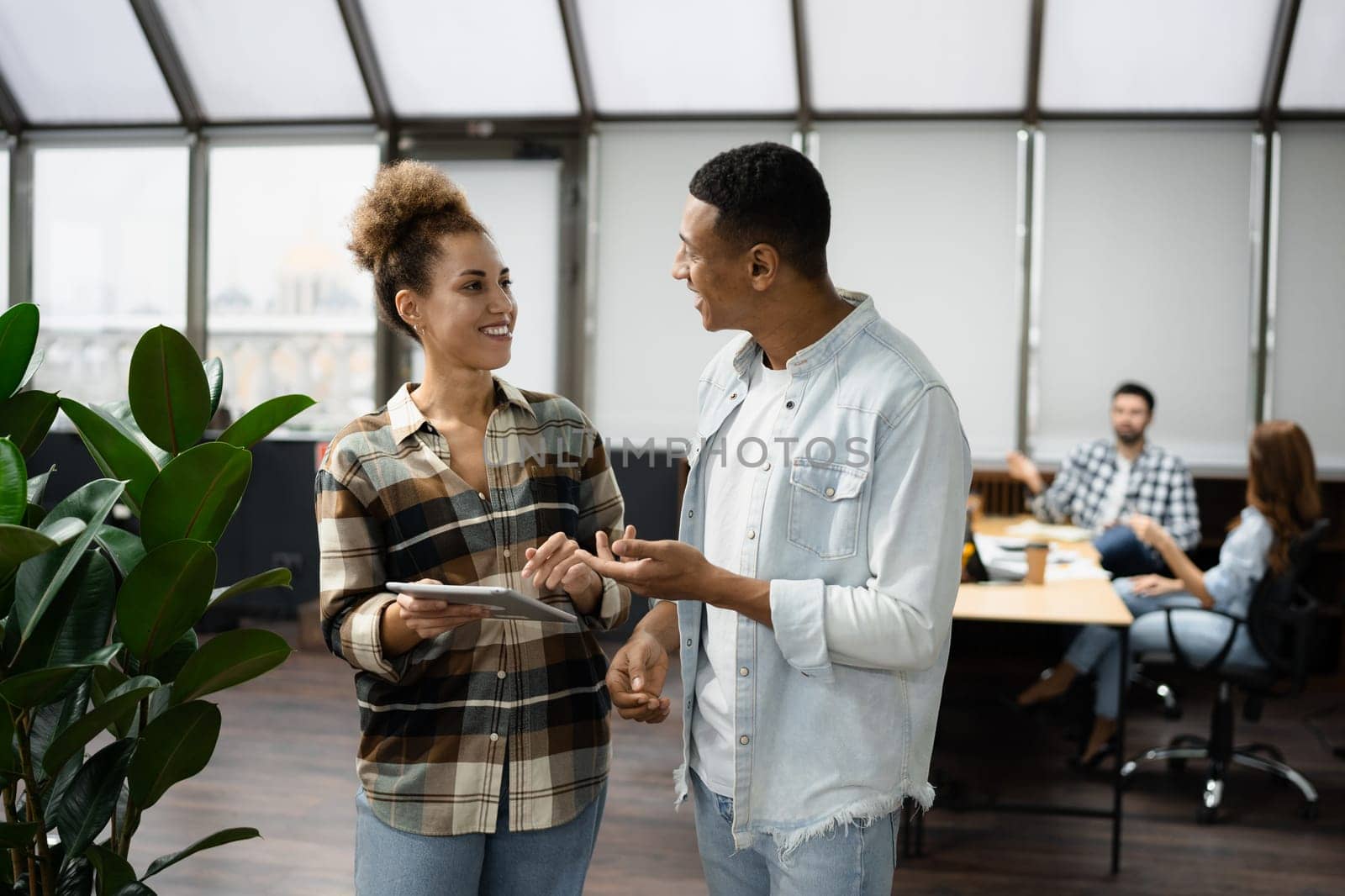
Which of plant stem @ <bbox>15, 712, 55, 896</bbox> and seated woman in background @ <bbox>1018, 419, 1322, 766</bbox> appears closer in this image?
plant stem @ <bbox>15, 712, 55, 896</bbox>

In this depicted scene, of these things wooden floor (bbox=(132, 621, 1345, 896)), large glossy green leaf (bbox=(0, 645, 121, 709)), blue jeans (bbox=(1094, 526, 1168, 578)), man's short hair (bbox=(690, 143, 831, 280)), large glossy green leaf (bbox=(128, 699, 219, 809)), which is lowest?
wooden floor (bbox=(132, 621, 1345, 896))

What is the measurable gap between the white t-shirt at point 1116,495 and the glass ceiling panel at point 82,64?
5.60 metres

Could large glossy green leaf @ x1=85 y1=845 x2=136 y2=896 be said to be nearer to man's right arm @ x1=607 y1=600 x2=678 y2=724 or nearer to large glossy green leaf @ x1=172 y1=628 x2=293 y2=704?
large glossy green leaf @ x1=172 y1=628 x2=293 y2=704

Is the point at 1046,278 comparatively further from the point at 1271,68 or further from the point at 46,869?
the point at 46,869

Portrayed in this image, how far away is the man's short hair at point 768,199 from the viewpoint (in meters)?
1.51

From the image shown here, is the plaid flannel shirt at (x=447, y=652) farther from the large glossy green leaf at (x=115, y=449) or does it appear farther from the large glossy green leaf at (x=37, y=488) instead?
the large glossy green leaf at (x=37, y=488)

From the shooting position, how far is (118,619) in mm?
1546

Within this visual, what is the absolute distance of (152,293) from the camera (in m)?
7.12

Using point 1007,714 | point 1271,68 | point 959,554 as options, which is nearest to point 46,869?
point 959,554

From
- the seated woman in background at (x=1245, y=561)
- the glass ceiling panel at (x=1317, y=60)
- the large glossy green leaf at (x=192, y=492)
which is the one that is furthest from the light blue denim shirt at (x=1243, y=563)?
the large glossy green leaf at (x=192, y=492)

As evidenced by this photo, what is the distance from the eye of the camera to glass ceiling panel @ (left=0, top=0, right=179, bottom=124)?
679 cm

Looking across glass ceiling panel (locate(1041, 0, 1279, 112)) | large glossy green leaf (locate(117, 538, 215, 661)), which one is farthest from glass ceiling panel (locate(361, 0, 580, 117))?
large glossy green leaf (locate(117, 538, 215, 661))

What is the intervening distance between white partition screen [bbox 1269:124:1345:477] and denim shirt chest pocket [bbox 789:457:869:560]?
18.0 feet

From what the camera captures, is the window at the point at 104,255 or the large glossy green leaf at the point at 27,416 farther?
the window at the point at 104,255
